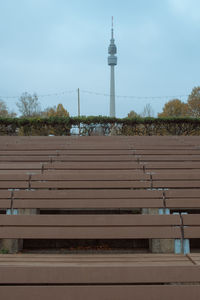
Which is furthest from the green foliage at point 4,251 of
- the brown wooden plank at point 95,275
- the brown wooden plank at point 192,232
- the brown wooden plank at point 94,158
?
the brown wooden plank at point 94,158

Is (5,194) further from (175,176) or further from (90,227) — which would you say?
(175,176)

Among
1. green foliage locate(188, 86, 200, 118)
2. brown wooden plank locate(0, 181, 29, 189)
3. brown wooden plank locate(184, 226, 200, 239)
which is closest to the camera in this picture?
brown wooden plank locate(184, 226, 200, 239)

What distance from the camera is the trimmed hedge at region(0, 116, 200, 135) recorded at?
9969 mm

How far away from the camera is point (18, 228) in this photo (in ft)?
7.97

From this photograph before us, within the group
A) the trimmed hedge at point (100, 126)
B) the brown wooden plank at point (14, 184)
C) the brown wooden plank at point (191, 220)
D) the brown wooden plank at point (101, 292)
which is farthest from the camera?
the trimmed hedge at point (100, 126)

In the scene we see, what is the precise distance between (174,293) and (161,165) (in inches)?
103

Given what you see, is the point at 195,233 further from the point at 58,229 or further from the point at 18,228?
the point at 18,228

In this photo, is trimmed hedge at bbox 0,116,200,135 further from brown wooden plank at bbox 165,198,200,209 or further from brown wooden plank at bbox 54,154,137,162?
brown wooden plank at bbox 165,198,200,209

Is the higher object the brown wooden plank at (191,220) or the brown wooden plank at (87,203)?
the brown wooden plank at (87,203)

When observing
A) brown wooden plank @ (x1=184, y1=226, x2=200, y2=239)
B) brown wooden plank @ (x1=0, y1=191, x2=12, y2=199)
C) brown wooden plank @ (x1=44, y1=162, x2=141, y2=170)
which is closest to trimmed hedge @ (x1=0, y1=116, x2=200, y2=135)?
brown wooden plank @ (x1=44, y1=162, x2=141, y2=170)

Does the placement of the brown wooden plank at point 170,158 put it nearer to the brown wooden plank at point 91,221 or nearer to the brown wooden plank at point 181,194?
the brown wooden plank at point 181,194

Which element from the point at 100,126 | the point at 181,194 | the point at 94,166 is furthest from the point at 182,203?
the point at 100,126

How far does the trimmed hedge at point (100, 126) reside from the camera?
9.97 m

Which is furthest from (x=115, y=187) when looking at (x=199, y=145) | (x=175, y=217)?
(x=199, y=145)
